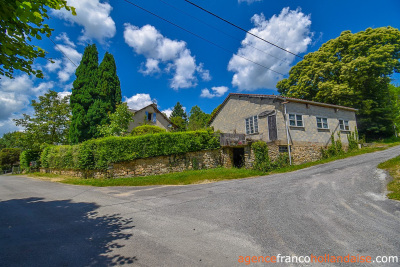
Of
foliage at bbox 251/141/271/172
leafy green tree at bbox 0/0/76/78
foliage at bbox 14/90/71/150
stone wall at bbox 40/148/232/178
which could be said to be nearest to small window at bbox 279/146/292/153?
foliage at bbox 251/141/271/172

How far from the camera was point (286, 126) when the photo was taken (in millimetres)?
16031

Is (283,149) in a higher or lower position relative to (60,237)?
higher

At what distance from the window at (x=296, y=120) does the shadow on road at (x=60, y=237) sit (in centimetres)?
1550

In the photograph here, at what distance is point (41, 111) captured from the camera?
27.9 meters

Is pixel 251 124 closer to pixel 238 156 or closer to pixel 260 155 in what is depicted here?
pixel 238 156

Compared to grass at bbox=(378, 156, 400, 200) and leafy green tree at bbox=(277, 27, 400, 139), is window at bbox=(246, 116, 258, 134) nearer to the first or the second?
grass at bbox=(378, 156, 400, 200)

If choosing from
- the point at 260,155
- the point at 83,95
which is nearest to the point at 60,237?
the point at 260,155

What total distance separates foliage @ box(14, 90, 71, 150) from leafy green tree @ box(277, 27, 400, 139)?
121ft

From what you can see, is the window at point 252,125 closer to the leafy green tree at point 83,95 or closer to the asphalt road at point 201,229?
the asphalt road at point 201,229

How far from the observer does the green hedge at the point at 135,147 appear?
1455 cm

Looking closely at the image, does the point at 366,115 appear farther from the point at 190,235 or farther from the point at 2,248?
the point at 2,248

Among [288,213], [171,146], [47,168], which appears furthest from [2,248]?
[47,168]

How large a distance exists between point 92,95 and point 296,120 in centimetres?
2407

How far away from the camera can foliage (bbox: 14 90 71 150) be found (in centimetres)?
2734
